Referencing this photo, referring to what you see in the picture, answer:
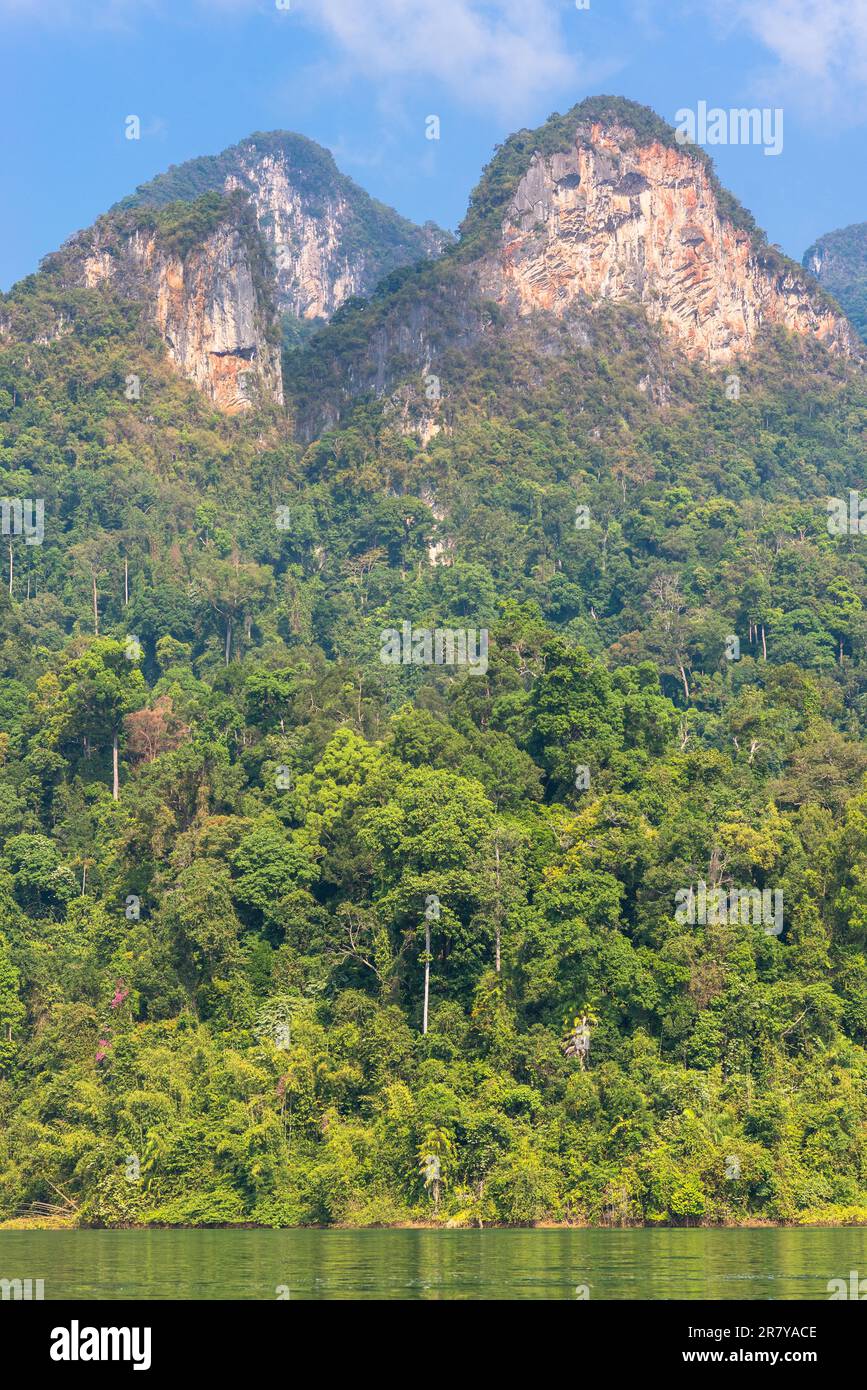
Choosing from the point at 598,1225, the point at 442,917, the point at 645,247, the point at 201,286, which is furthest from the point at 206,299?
the point at 598,1225

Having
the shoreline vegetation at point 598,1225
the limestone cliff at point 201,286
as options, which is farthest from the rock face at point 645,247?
the shoreline vegetation at point 598,1225

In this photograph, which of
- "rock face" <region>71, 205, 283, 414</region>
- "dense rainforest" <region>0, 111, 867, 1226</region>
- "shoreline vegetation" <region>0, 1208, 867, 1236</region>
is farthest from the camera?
"rock face" <region>71, 205, 283, 414</region>

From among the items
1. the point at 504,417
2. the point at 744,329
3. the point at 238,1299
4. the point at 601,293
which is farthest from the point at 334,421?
the point at 238,1299

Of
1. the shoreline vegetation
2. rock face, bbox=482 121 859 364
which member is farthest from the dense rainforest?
rock face, bbox=482 121 859 364

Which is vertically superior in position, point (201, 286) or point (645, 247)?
point (645, 247)

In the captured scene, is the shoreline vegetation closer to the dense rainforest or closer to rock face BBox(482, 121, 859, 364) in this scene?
the dense rainforest

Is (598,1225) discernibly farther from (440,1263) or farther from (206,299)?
(206,299)

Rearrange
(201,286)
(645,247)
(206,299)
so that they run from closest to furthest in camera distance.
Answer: (206,299)
(201,286)
(645,247)
